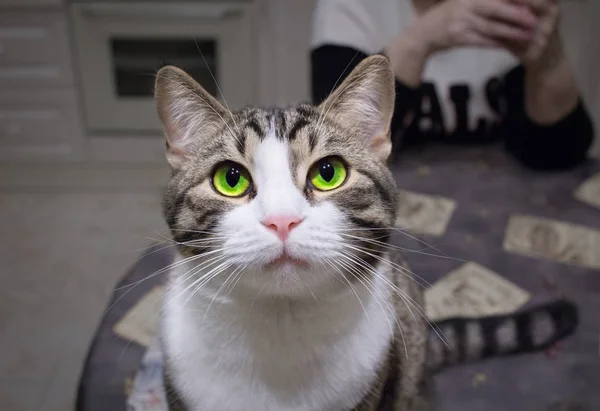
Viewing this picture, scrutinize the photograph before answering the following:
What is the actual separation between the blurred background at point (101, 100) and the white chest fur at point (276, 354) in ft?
4.09

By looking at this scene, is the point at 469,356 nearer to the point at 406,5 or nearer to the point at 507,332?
the point at 507,332

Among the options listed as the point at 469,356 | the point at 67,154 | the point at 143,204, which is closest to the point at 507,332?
the point at 469,356

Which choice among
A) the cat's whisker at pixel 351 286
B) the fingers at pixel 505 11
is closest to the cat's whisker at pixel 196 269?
the cat's whisker at pixel 351 286

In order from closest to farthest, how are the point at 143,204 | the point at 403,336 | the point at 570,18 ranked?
the point at 403,336, the point at 570,18, the point at 143,204

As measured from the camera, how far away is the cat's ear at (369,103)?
0.65 metres

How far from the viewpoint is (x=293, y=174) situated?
1.98ft

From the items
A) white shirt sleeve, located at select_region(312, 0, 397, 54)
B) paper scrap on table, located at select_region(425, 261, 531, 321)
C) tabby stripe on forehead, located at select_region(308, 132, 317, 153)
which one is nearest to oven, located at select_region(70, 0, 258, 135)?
white shirt sleeve, located at select_region(312, 0, 397, 54)

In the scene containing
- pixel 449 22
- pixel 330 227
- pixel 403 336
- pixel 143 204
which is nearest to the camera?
pixel 330 227

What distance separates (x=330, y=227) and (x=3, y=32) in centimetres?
203

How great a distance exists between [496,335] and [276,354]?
1.44 feet

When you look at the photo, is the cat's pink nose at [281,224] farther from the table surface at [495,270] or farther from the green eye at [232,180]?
the table surface at [495,270]

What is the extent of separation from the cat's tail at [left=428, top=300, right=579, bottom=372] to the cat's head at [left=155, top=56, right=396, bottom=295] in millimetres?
322

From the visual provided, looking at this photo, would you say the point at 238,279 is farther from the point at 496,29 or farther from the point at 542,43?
the point at 542,43

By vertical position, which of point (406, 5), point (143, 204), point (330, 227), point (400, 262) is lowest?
point (143, 204)
